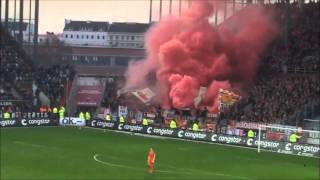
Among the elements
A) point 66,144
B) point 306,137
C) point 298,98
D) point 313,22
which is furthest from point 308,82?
point 66,144

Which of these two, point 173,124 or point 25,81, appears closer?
point 173,124

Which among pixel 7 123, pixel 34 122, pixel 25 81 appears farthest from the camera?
pixel 25 81

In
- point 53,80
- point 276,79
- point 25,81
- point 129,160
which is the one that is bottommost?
point 129,160

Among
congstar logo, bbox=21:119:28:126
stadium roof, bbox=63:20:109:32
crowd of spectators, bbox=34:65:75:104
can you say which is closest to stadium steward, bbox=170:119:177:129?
congstar logo, bbox=21:119:28:126

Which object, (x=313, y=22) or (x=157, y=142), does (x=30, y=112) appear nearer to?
(x=157, y=142)

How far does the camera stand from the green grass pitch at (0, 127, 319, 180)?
24938 millimetres

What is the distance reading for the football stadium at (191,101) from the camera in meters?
31.0

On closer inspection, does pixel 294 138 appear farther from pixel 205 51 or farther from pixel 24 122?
pixel 205 51

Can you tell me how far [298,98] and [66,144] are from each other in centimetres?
1840

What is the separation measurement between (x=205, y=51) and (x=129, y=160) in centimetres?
2668

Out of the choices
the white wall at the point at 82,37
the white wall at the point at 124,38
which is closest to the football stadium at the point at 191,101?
the white wall at the point at 124,38

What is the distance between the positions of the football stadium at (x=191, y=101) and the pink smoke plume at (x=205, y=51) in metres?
0.09

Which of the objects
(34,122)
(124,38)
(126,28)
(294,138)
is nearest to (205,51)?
(34,122)

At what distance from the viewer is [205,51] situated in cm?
5459
